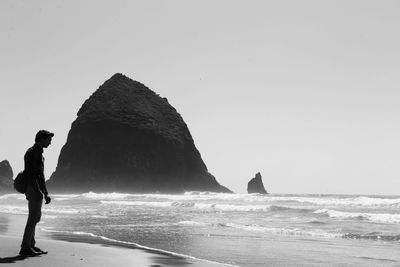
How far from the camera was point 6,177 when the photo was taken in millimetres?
99250

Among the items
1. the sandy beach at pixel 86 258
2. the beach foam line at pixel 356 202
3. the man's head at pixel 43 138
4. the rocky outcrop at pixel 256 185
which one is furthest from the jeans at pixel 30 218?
the rocky outcrop at pixel 256 185

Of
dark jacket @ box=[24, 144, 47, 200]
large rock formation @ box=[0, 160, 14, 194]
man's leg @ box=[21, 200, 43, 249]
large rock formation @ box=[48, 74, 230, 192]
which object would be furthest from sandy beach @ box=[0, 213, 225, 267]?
large rock formation @ box=[0, 160, 14, 194]

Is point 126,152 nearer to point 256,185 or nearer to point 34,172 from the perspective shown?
point 256,185

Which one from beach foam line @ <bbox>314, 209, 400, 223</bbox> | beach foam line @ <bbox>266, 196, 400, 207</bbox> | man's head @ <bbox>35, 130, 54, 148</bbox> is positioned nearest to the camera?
man's head @ <bbox>35, 130, 54, 148</bbox>

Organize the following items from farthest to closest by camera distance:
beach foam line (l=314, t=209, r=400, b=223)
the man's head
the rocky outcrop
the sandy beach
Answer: the rocky outcrop, beach foam line (l=314, t=209, r=400, b=223), the man's head, the sandy beach

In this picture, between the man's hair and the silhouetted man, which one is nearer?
the silhouetted man

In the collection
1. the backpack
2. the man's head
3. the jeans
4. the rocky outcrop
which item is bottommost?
the jeans

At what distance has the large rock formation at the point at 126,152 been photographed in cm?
8912

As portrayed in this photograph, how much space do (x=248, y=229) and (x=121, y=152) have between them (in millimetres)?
77693

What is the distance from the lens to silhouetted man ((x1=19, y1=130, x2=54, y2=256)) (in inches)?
287

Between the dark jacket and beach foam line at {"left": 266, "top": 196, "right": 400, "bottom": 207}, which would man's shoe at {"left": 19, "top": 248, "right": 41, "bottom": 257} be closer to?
the dark jacket

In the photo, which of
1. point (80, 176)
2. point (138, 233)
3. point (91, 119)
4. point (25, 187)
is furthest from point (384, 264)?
point (91, 119)

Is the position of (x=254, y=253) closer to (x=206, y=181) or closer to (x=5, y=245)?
(x=5, y=245)

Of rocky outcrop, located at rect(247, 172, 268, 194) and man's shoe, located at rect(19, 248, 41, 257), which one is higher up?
rocky outcrop, located at rect(247, 172, 268, 194)
